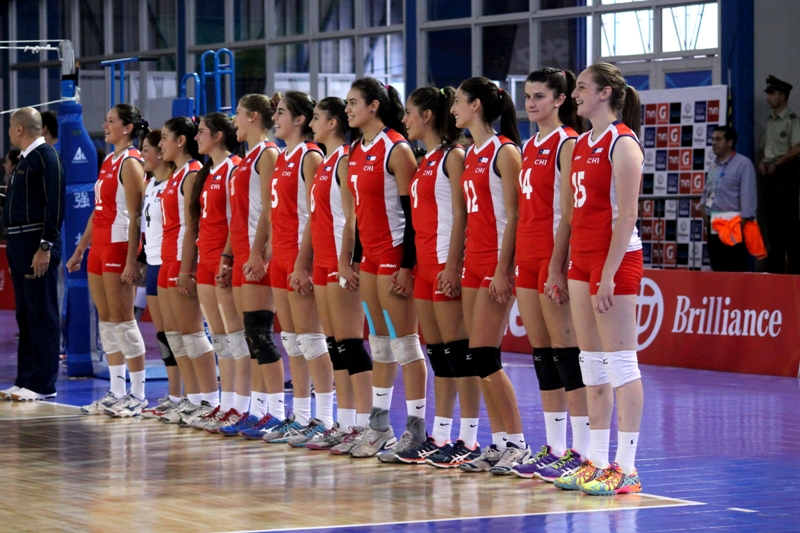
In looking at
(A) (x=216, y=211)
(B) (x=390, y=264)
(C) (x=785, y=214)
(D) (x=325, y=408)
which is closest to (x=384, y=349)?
(B) (x=390, y=264)

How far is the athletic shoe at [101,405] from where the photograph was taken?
9.19 m

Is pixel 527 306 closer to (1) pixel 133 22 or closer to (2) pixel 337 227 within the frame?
(2) pixel 337 227

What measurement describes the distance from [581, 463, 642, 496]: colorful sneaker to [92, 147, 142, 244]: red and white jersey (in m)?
4.38

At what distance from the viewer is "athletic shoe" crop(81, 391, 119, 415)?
30.1 ft

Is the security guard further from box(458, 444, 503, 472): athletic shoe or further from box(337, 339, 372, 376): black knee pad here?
box(458, 444, 503, 472): athletic shoe

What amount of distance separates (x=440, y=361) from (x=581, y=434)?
3.11ft

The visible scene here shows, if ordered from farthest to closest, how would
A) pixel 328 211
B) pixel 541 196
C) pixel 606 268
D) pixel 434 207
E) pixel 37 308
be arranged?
pixel 37 308, pixel 328 211, pixel 434 207, pixel 541 196, pixel 606 268

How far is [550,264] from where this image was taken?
6.26m

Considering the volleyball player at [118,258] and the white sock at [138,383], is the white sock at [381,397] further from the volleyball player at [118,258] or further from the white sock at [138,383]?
the white sock at [138,383]

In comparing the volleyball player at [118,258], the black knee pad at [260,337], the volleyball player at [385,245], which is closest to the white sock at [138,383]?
the volleyball player at [118,258]

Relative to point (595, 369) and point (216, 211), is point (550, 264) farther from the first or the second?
point (216, 211)

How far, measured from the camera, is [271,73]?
2212 centimetres

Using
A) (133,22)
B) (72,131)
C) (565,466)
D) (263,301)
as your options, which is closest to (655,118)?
(72,131)

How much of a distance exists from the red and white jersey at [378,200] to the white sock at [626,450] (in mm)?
1764
